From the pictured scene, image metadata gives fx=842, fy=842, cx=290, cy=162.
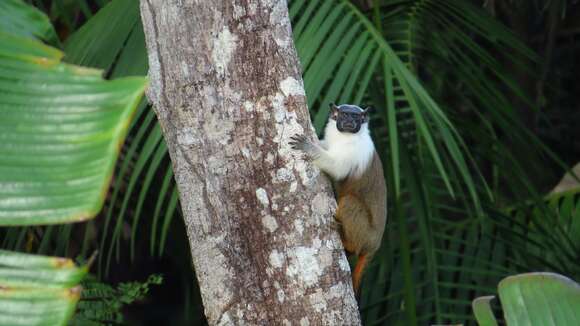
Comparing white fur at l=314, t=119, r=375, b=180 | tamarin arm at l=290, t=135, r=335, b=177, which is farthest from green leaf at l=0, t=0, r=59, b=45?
white fur at l=314, t=119, r=375, b=180

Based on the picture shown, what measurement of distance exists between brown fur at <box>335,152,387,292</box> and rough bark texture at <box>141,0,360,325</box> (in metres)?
0.84

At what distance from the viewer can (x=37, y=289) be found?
1.07 meters

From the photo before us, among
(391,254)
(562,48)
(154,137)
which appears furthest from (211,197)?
(562,48)

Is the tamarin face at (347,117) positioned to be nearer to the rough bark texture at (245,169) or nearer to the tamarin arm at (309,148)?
the tamarin arm at (309,148)

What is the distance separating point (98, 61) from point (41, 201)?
2704mm

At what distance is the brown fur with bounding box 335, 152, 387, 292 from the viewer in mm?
3578

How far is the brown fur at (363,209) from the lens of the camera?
3.58 m

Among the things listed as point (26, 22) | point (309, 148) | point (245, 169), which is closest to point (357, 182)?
point (309, 148)

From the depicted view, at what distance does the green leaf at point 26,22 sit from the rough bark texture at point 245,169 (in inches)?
38.0

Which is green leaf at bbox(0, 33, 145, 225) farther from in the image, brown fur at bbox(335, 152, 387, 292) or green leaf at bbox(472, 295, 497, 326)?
brown fur at bbox(335, 152, 387, 292)

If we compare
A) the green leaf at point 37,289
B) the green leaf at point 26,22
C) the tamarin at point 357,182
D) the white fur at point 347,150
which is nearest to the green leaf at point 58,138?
the green leaf at point 37,289

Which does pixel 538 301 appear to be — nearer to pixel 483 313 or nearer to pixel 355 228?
pixel 483 313

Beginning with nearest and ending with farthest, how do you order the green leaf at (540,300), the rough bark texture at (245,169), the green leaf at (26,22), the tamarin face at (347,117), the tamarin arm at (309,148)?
1. the green leaf at (26,22)
2. the green leaf at (540,300)
3. the rough bark texture at (245,169)
4. the tamarin arm at (309,148)
5. the tamarin face at (347,117)

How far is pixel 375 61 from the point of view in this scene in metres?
3.58
